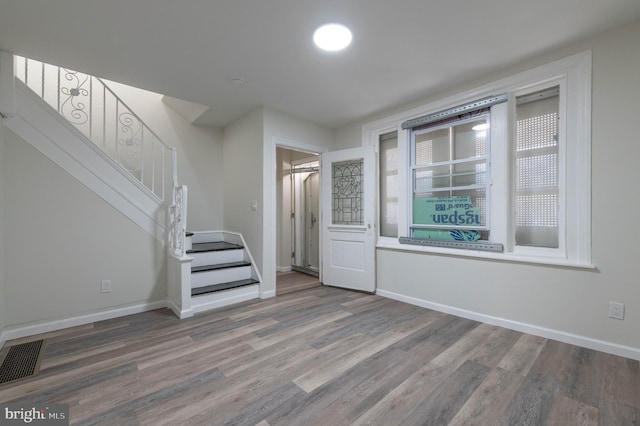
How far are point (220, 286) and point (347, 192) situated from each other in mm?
2132

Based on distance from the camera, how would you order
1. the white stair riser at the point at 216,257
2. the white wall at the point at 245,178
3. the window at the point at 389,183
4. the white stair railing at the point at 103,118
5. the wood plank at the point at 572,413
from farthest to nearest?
1. the window at the point at 389,183
2. the white wall at the point at 245,178
3. the white stair riser at the point at 216,257
4. the white stair railing at the point at 103,118
5. the wood plank at the point at 572,413

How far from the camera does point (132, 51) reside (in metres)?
2.31

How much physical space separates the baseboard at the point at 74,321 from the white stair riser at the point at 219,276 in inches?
18.2

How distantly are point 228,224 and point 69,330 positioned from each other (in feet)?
7.39

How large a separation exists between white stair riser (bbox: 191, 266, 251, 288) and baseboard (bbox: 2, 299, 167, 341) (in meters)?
0.46

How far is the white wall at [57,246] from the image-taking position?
7.96 ft

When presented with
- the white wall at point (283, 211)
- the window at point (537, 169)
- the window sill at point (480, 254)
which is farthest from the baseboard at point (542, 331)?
the white wall at point (283, 211)

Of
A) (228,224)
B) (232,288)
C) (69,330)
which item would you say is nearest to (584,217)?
(232,288)

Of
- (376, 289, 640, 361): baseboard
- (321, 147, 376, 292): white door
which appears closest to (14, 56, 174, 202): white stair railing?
(321, 147, 376, 292): white door

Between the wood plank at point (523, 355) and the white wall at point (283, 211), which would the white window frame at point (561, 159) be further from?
the white wall at point (283, 211)

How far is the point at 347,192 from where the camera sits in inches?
158

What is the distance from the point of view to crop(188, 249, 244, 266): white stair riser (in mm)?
3445

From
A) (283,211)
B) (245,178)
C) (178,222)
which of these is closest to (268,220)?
(245,178)

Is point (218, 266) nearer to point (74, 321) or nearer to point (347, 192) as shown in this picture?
point (74, 321)
